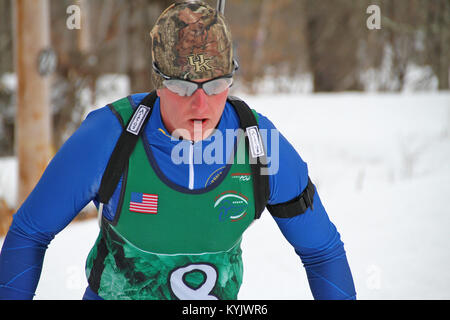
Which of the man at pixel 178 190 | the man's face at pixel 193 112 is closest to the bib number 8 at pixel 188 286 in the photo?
the man at pixel 178 190

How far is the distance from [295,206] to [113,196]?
548mm

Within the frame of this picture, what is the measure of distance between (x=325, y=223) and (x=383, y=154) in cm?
574

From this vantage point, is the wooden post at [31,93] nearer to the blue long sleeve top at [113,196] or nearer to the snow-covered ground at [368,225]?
the snow-covered ground at [368,225]

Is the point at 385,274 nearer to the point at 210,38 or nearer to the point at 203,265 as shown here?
the point at 203,265

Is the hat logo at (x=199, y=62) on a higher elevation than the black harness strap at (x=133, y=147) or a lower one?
higher

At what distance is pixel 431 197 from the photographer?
3863mm

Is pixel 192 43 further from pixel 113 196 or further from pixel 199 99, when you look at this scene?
pixel 113 196

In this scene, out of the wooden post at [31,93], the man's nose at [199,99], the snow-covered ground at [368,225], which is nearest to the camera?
the man's nose at [199,99]

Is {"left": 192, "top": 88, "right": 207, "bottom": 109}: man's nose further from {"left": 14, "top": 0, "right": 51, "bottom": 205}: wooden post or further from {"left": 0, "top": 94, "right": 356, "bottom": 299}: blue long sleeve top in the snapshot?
{"left": 14, "top": 0, "right": 51, "bottom": 205}: wooden post

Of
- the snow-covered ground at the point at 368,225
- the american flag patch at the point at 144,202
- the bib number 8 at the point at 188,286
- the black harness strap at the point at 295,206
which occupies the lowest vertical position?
the snow-covered ground at the point at 368,225

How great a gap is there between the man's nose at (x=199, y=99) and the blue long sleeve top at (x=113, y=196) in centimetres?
16

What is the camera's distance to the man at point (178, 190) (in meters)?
1.38

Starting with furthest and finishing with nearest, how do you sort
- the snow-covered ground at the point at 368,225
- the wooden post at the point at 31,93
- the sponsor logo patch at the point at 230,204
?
the wooden post at the point at 31,93 → the snow-covered ground at the point at 368,225 → the sponsor logo patch at the point at 230,204
